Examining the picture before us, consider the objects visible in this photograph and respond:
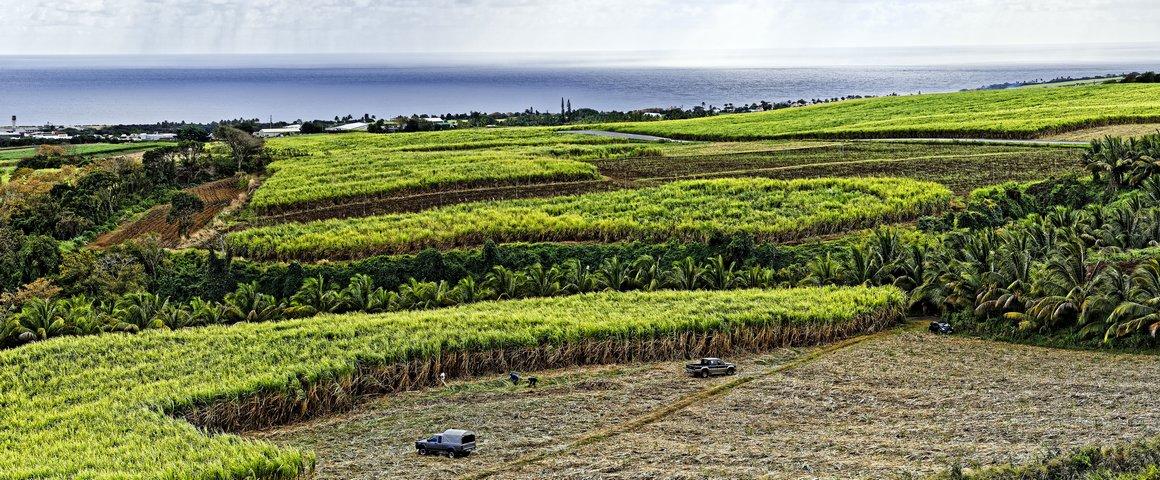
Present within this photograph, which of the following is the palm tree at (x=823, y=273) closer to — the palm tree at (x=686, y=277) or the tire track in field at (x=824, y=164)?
the palm tree at (x=686, y=277)

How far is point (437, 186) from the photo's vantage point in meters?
59.9

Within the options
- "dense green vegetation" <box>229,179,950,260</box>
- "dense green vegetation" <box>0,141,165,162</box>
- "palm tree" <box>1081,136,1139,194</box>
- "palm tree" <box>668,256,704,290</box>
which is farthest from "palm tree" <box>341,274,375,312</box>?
"dense green vegetation" <box>0,141,165,162</box>

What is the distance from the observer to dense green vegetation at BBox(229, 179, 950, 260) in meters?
44.8

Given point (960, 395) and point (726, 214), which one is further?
point (726, 214)

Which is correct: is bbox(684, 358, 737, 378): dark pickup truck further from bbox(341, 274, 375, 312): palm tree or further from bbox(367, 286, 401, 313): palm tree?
bbox(341, 274, 375, 312): palm tree

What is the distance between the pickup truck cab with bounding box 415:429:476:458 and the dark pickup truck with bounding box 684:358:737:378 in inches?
288

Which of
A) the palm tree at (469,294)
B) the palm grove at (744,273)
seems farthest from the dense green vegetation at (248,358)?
the palm grove at (744,273)

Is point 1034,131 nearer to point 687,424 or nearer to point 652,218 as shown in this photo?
point 652,218

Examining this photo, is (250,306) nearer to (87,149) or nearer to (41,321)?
(41,321)

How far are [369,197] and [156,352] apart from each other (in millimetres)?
29273

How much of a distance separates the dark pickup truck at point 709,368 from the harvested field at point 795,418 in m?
0.47

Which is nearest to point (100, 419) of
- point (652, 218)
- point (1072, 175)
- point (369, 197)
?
point (652, 218)

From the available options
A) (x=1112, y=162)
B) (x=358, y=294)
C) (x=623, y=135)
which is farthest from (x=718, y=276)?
(x=623, y=135)

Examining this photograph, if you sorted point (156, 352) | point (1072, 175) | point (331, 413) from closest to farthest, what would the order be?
point (331, 413)
point (156, 352)
point (1072, 175)
